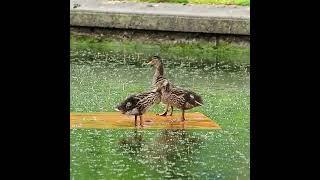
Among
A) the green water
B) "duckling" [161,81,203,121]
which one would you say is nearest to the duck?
"duckling" [161,81,203,121]

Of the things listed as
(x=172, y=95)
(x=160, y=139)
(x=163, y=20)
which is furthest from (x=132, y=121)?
(x=163, y=20)

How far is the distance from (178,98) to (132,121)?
303mm

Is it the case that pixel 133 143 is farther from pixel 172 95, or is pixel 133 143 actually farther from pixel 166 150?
pixel 172 95

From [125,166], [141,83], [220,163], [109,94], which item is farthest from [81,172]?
[141,83]

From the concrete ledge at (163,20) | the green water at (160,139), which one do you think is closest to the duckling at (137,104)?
the green water at (160,139)

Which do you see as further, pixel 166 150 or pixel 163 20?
pixel 163 20

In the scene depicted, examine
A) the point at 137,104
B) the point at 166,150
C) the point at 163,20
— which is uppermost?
the point at 163,20

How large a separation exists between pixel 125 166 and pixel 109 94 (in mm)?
2040

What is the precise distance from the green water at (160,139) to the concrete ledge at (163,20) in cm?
187

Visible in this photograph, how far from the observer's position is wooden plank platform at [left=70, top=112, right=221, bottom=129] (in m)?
5.60

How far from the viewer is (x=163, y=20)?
959 centimetres
